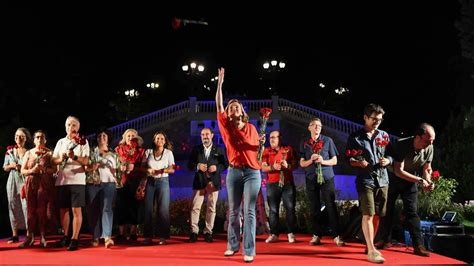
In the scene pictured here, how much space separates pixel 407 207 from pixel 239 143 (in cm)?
217

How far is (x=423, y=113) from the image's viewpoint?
25.5m

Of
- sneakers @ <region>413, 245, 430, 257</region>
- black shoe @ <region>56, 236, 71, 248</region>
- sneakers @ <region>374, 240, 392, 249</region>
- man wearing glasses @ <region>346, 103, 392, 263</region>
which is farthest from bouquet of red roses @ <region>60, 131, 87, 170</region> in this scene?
sneakers @ <region>413, 245, 430, 257</region>

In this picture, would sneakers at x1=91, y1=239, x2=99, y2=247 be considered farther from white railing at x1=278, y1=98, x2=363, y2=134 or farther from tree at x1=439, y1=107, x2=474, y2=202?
white railing at x1=278, y1=98, x2=363, y2=134

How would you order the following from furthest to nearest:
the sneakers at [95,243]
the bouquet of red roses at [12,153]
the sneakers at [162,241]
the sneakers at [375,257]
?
1. the bouquet of red roses at [12,153]
2. the sneakers at [162,241]
3. the sneakers at [95,243]
4. the sneakers at [375,257]

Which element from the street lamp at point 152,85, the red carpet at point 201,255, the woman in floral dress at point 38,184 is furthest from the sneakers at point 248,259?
the street lamp at point 152,85

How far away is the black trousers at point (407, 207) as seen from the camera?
18.3 feet

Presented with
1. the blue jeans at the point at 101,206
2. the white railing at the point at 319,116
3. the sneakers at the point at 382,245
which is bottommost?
the sneakers at the point at 382,245

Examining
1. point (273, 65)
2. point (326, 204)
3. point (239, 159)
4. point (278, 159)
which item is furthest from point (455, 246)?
point (273, 65)

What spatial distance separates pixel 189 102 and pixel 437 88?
42.1ft

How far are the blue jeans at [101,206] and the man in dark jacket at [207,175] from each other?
50.8 inches

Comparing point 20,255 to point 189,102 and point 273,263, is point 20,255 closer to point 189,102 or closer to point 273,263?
point 273,263

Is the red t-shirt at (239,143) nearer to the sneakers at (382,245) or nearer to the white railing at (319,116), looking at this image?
the sneakers at (382,245)

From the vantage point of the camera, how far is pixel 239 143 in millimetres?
5301

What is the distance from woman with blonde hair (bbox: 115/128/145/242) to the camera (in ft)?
23.1
